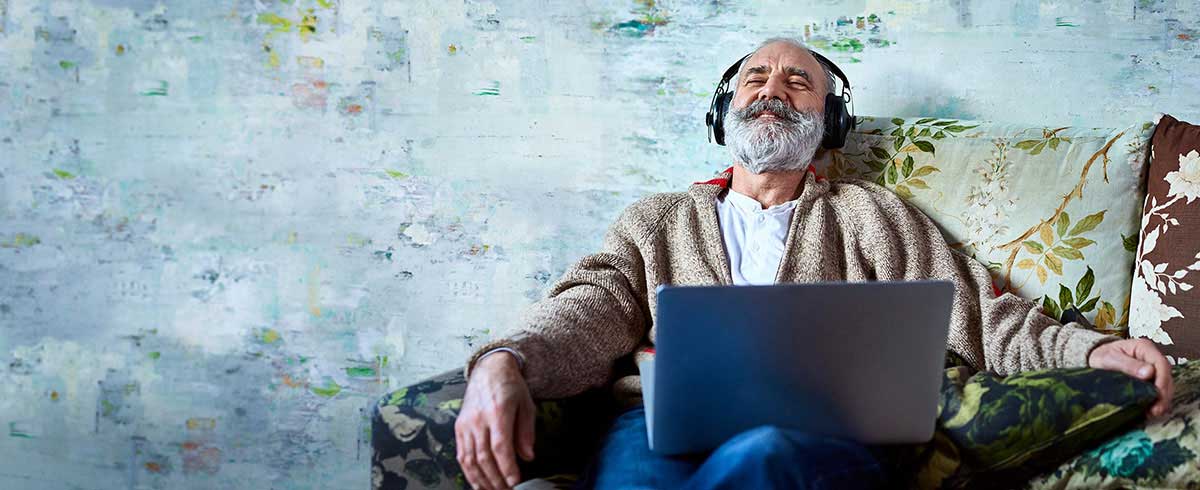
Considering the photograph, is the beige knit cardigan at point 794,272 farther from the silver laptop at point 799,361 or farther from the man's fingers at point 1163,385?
the silver laptop at point 799,361

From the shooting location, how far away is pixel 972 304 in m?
1.51

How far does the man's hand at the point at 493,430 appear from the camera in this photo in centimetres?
106

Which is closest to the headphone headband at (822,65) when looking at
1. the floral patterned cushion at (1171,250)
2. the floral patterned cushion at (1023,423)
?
the floral patterned cushion at (1171,250)

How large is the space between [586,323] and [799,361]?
0.53 meters

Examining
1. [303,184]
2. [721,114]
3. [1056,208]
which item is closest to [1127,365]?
[1056,208]

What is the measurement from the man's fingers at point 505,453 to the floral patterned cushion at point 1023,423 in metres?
0.48

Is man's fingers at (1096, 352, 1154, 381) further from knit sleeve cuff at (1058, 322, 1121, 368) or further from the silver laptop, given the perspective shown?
the silver laptop

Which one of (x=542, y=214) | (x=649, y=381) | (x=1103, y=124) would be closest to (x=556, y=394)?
(x=649, y=381)

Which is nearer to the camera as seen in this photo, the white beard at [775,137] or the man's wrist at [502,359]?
the man's wrist at [502,359]

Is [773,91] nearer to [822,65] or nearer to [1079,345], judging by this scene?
[822,65]

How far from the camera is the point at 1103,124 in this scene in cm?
178

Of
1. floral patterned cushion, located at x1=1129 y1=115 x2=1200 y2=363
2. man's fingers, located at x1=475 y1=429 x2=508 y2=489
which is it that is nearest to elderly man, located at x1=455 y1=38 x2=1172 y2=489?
man's fingers, located at x1=475 y1=429 x2=508 y2=489

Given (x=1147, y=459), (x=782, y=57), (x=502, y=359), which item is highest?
(x=782, y=57)

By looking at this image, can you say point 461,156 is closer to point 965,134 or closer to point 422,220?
point 422,220
